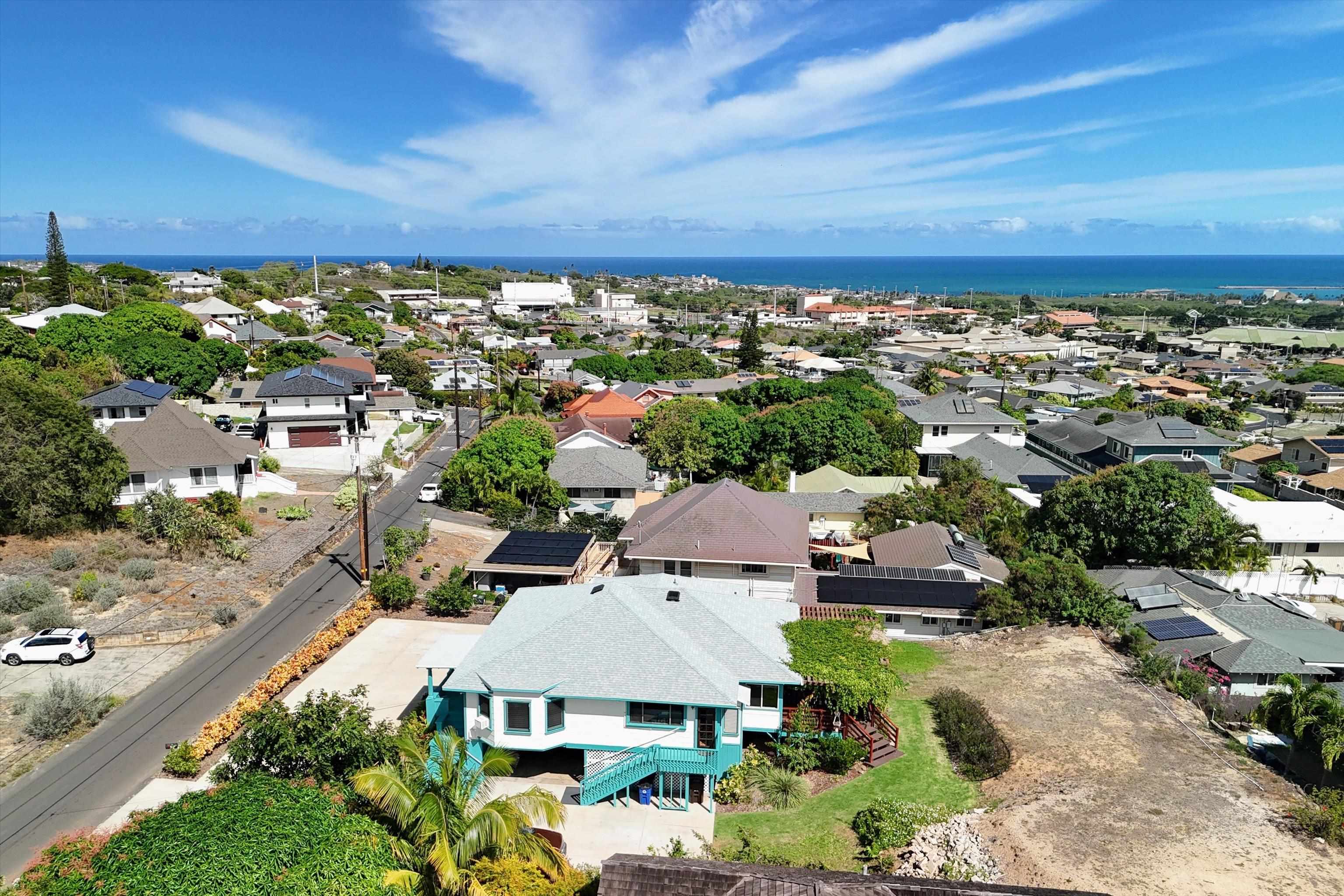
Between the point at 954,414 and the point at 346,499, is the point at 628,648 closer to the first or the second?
the point at 346,499

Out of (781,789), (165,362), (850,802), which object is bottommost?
(850,802)

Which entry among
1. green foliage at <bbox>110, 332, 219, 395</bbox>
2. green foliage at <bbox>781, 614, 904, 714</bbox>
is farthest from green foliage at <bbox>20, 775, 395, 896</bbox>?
green foliage at <bbox>110, 332, 219, 395</bbox>

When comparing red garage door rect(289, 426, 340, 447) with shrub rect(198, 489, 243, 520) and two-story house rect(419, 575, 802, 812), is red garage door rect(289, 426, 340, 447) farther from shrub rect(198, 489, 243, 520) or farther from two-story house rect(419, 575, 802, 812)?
two-story house rect(419, 575, 802, 812)

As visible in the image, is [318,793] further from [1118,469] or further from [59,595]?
[1118,469]

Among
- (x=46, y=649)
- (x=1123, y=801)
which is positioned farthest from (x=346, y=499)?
(x=1123, y=801)

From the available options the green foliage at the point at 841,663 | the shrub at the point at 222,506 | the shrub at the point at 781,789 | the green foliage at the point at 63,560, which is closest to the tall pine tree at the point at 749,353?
the shrub at the point at 222,506

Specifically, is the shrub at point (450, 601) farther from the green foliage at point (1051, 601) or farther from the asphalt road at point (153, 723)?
the green foliage at point (1051, 601)
